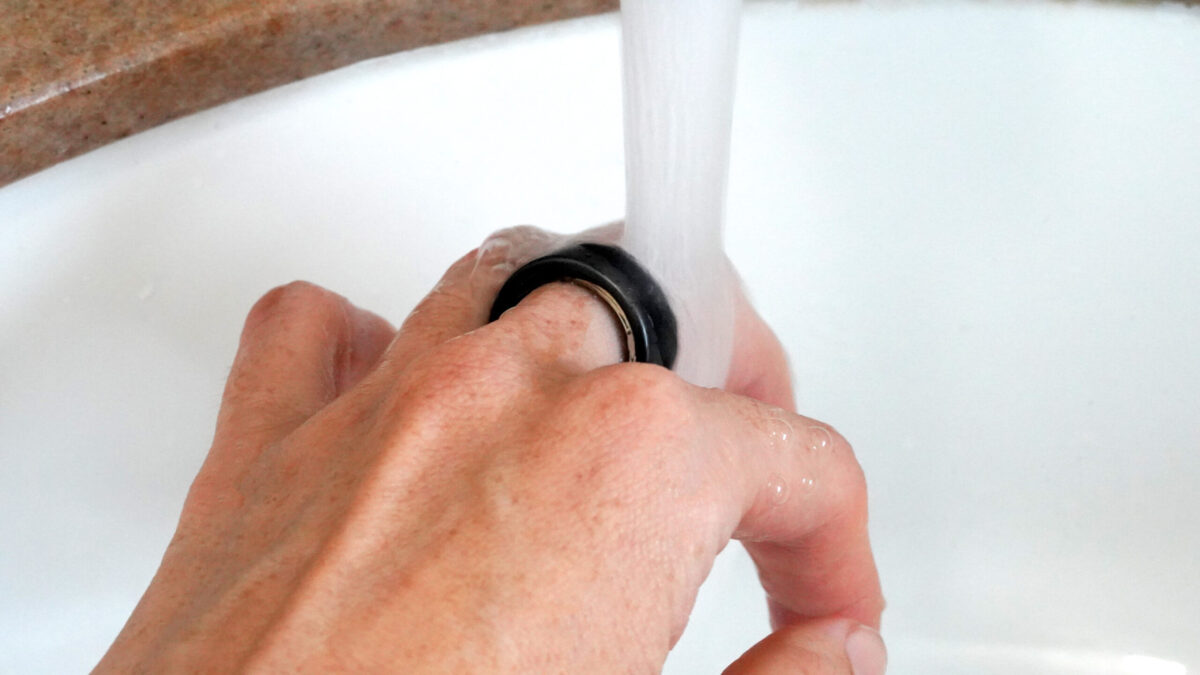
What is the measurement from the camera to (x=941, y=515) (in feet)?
2.01

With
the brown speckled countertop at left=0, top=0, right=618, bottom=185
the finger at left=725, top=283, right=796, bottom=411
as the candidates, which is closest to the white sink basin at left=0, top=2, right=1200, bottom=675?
the brown speckled countertop at left=0, top=0, right=618, bottom=185

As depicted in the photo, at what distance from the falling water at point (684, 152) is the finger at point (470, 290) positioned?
36 millimetres

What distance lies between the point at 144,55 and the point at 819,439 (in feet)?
1.02

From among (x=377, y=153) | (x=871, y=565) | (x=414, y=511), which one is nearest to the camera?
(x=414, y=511)

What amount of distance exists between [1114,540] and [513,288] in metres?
0.43

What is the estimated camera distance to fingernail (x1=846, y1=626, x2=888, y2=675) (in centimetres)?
34

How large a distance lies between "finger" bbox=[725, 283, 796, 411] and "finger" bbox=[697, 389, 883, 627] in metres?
0.07

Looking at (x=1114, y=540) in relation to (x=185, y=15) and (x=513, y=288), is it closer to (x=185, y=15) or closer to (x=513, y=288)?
(x=513, y=288)

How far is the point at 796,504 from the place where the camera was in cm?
33

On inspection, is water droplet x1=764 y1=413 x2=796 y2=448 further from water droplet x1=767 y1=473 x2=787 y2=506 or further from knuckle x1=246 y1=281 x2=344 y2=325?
knuckle x1=246 y1=281 x2=344 y2=325

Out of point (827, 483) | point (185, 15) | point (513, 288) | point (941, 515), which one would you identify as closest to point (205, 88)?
point (185, 15)

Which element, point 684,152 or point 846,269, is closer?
point 684,152

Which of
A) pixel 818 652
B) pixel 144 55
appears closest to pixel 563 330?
pixel 818 652

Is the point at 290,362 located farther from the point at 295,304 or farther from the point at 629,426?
the point at 629,426
